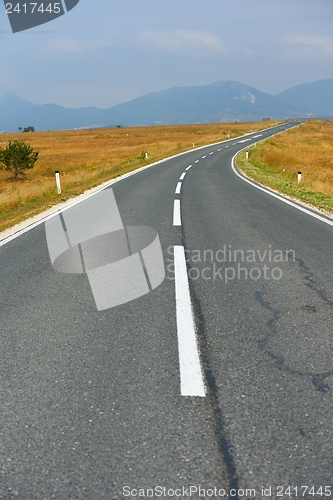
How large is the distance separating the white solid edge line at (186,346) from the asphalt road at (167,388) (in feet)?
0.22

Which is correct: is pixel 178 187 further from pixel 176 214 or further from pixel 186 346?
pixel 186 346

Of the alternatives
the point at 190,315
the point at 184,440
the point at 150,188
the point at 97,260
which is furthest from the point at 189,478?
the point at 150,188

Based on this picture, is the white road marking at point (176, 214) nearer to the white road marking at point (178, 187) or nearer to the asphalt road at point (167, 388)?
the white road marking at point (178, 187)

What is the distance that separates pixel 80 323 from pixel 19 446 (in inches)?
74.7

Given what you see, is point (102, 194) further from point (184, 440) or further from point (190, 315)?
point (184, 440)

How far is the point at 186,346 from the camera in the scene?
12.6 feet

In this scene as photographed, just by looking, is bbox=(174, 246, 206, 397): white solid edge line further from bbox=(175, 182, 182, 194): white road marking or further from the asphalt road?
bbox=(175, 182, 182, 194): white road marking

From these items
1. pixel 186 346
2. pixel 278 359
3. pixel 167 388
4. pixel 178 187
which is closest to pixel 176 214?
pixel 178 187

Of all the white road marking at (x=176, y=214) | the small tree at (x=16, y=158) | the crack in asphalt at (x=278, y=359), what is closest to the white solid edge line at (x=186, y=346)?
the crack in asphalt at (x=278, y=359)

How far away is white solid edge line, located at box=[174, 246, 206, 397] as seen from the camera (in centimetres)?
319

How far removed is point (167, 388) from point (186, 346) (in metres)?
0.70

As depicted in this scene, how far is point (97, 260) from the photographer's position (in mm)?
6902

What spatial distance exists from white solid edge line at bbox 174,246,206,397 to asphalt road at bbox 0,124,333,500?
0.07m

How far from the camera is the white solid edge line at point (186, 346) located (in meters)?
3.19
